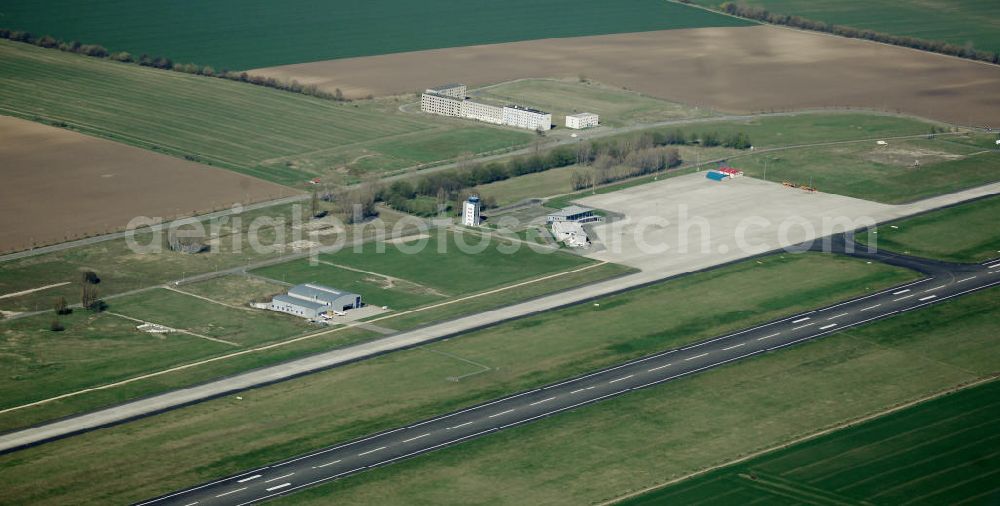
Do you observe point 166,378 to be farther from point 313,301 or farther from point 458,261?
point 458,261

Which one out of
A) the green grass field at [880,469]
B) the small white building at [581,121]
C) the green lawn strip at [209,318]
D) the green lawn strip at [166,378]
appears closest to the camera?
the green grass field at [880,469]

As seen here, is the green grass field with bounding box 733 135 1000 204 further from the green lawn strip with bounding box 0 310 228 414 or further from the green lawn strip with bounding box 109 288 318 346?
the green lawn strip with bounding box 0 310 228 414

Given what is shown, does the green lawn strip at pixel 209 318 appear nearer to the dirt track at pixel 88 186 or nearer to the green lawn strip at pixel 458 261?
the green lawn strip at pixel 458 261

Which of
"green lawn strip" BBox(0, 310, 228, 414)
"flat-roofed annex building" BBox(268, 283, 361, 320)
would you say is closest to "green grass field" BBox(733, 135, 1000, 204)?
"flat-roofed annex building" BBox(268, 283, 361, 320)

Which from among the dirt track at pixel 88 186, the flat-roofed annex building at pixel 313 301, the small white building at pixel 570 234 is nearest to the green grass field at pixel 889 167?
the small white building at pixel 570 234

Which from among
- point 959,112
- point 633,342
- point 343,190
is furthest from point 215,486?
point 959,112

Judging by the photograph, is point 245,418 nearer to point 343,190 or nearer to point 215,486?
point 215,486
